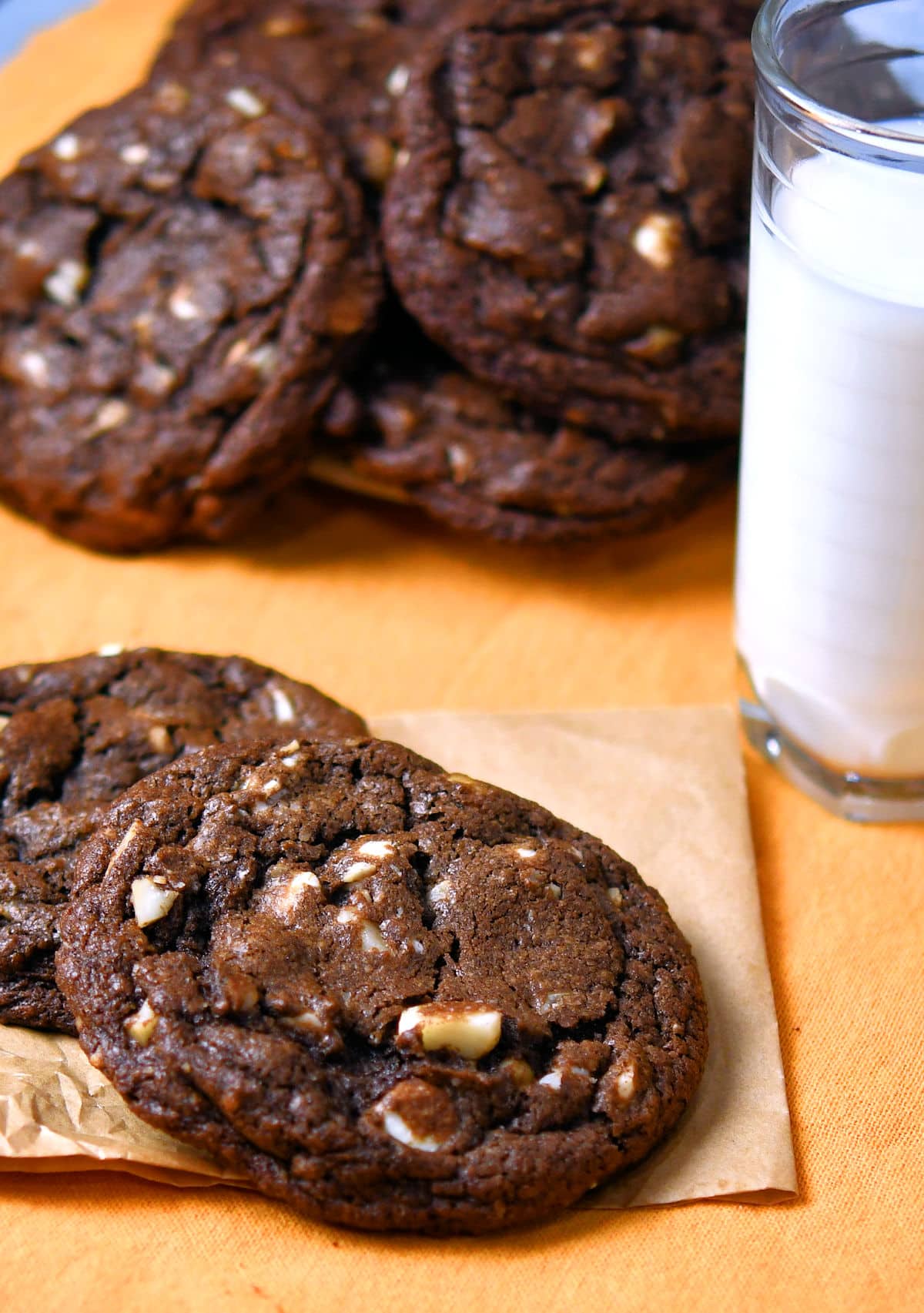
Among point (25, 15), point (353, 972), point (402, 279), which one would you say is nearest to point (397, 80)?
point (402, 279)

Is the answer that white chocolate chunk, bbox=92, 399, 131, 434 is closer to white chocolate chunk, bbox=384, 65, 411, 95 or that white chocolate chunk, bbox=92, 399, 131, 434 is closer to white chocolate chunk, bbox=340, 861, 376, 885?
white chocolate chunk, bbox=384, 65, 411, 95

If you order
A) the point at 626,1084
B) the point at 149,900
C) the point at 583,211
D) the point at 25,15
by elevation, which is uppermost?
the point at 25,15

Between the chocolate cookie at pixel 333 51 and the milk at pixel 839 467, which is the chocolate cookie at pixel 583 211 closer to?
the chocolate cookie at pixel 333 51

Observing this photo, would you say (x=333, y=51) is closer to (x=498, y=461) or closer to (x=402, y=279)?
(x=402, y=279)

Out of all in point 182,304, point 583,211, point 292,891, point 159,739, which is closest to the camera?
point 292,891

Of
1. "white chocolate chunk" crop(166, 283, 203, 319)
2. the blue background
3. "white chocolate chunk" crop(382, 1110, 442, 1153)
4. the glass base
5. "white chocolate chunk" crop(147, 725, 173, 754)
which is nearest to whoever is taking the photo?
"white chocolate chunk" crop(382, 1110, 442, 1153)

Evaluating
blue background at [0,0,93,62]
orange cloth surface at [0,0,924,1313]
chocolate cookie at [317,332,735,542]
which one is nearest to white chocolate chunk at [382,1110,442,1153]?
orange cloth surface at [0,0,924,1313]

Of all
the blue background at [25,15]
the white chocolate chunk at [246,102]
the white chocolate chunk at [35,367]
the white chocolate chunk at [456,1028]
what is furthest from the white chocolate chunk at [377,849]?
the blue background at [25,15]
